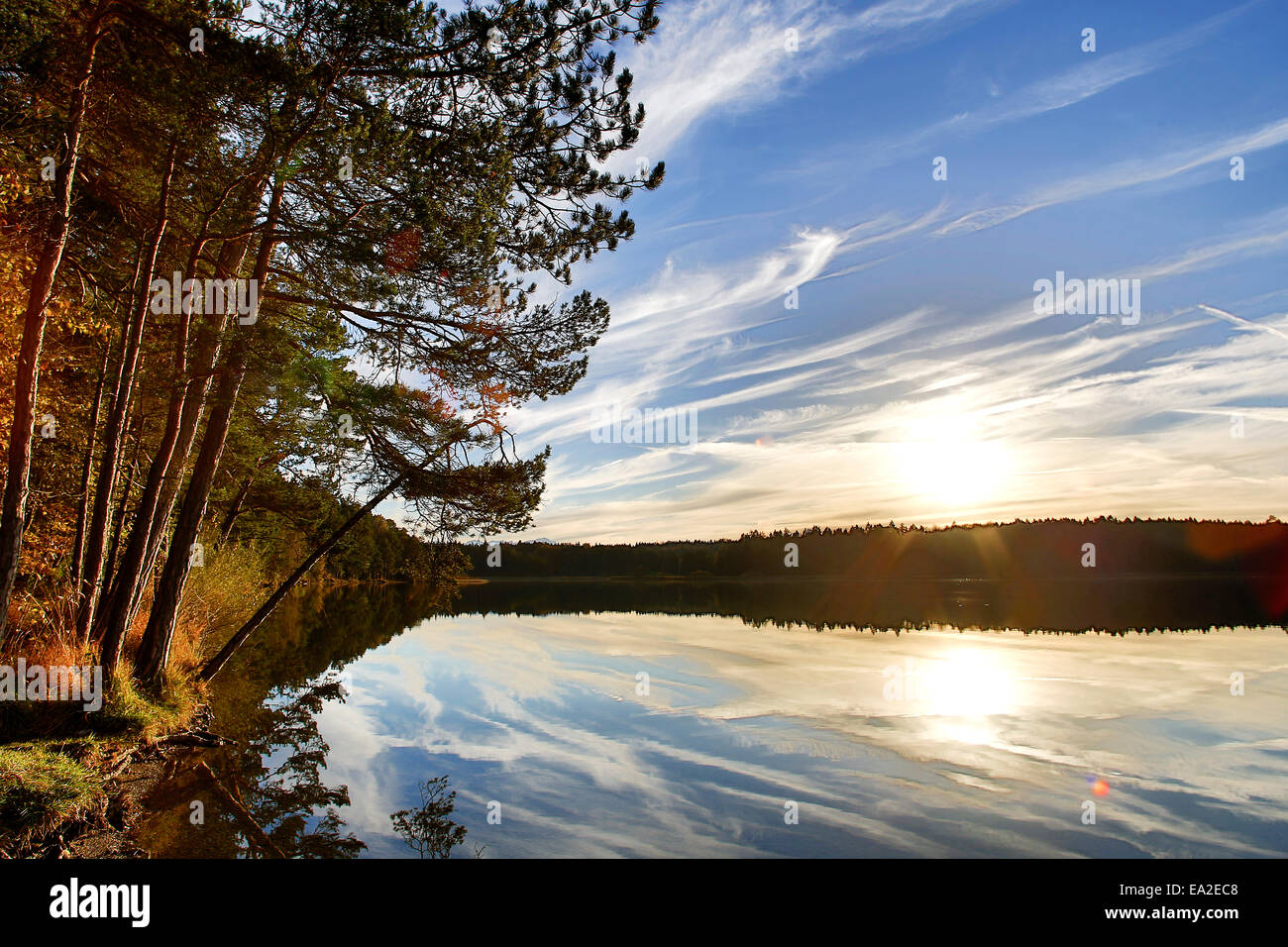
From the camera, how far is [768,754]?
32.1 ft

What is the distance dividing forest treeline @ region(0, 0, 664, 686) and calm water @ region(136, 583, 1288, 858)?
3.02m

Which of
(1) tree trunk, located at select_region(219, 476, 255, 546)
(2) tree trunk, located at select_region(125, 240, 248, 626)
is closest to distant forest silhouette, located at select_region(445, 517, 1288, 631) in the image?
(1) tree trunk, located at select_region(219, 476, 255, 546)

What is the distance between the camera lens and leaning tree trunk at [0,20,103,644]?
294 inches

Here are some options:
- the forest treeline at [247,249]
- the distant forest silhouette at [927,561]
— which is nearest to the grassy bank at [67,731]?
the forest treeline at [247,249]

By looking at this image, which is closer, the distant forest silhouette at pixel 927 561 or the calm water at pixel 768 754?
the calm water at pixel 768 754

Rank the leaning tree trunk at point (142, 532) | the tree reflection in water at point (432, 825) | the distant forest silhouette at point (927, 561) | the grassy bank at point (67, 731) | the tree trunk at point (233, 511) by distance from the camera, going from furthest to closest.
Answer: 1. the distant forest silhouette at point (927, 561)
2. the tree trunk at point (233, 511)
3. the leaning tree trunk at point (142, 532)
4. the tree reflection in water at point (432, 825)
5. the grassy bank at point (67, 731)

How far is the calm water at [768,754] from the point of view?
680cm

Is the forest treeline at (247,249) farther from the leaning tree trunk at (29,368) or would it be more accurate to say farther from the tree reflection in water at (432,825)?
the tree reflection in water at (432,825)

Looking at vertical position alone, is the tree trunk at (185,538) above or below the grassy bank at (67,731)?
above

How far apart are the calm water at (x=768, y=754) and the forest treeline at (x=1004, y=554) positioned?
253ft

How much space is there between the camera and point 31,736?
7.55 meters

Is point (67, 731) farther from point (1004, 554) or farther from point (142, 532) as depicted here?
point (1004, 554)

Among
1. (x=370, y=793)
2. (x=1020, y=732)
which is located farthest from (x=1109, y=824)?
(x=370, y=793)
